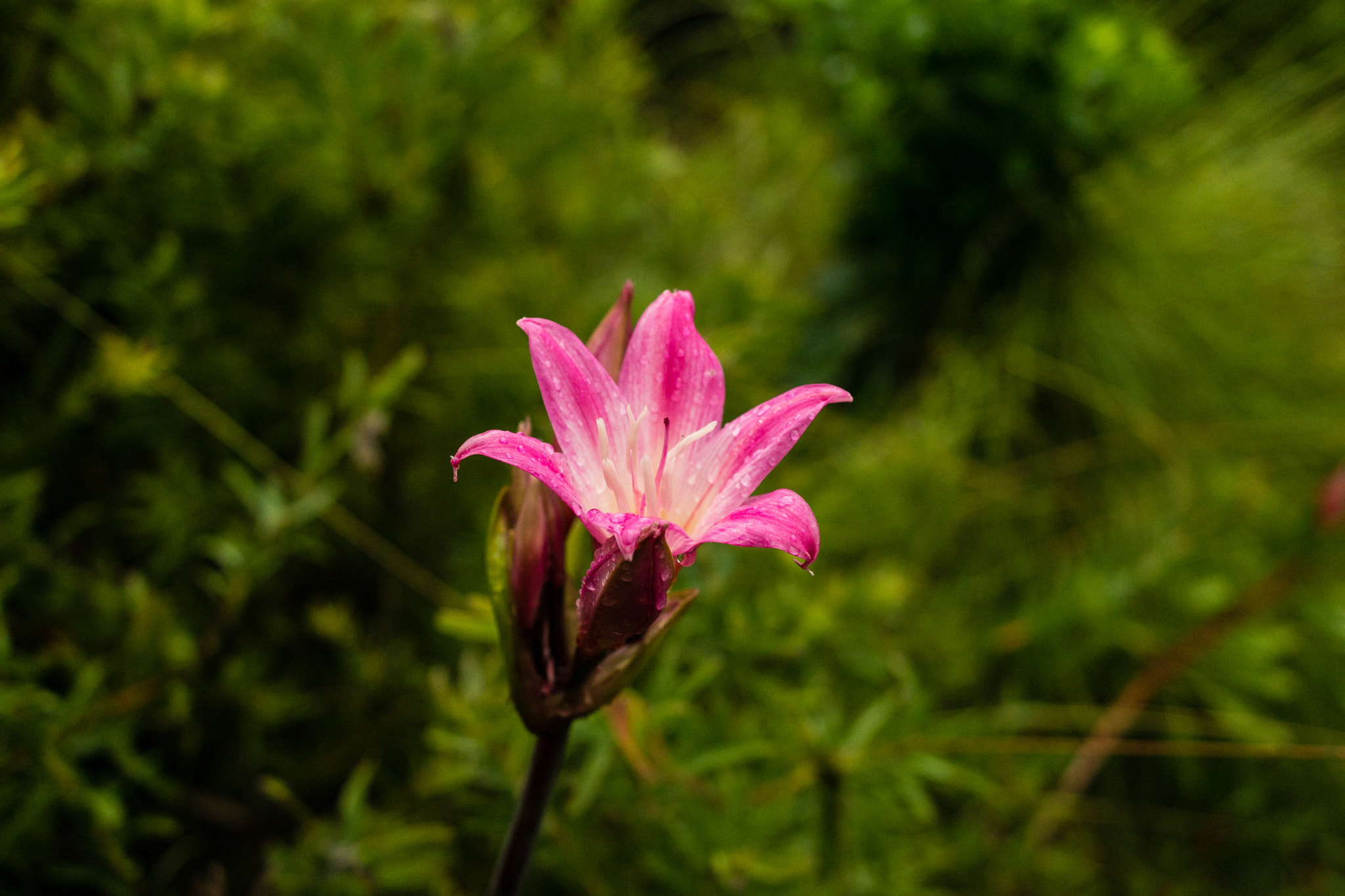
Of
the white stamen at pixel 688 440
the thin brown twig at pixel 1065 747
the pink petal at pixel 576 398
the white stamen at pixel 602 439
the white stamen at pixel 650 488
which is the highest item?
the pink petal at pixel 576 398

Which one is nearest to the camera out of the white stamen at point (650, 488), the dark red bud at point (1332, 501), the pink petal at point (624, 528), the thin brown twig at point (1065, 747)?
the pink petal at point (624, 528)

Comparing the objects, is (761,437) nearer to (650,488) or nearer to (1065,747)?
(650,488)

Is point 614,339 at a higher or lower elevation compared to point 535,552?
higher

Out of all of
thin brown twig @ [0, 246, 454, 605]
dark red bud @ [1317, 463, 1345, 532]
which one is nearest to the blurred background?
thin brown twig @ [0, 246, 454, 605]

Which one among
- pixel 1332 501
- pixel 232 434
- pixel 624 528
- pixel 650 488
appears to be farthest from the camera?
pixel 1332 501

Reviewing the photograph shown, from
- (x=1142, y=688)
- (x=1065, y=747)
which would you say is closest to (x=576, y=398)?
(x=1065, y=747)

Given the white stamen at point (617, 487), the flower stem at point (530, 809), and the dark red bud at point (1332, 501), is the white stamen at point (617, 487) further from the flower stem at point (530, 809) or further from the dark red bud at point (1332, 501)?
the dark red bud at point (1332, 501)

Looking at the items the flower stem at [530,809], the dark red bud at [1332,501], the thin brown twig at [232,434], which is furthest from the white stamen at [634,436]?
the dark red bud at [1332,501]

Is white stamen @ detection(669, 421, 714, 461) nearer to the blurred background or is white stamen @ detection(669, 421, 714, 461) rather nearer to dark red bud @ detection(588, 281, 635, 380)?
dark red bud @ detection(588, 281, 635, 380)
